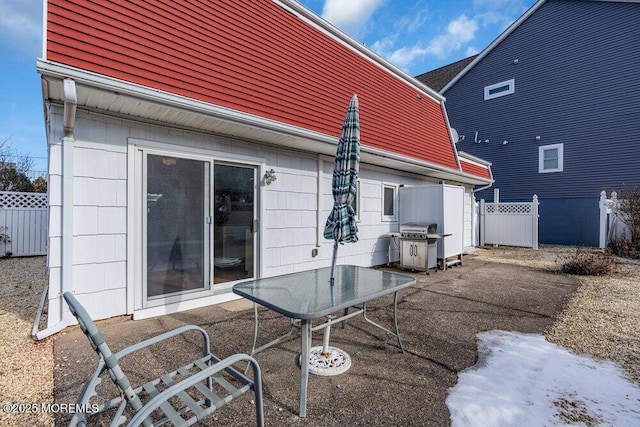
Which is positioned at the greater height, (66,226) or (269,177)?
(269,177)

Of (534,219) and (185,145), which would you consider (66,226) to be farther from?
(534,219)

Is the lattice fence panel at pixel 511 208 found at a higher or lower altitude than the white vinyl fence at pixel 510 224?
higher

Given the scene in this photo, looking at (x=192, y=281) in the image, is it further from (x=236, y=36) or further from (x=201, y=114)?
(x=236, y=36)

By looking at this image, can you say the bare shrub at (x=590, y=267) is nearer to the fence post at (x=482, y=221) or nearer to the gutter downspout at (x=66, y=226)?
the fence post at (x=482, y=221)

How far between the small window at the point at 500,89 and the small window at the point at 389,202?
368 inches

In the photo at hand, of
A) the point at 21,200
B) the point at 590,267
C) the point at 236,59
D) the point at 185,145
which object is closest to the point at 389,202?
the point at 590,267

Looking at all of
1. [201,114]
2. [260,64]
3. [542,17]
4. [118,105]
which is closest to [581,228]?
[542,17]

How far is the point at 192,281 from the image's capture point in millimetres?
4023

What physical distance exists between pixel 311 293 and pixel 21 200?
985 cm

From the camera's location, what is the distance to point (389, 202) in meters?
7.33

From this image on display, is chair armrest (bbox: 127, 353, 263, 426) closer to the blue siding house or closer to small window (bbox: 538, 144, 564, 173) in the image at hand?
the blue siding house

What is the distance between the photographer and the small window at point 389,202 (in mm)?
7120

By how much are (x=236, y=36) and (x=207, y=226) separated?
109 inches

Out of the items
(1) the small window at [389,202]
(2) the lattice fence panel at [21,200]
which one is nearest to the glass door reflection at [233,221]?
(1) the small window at [389,202]
